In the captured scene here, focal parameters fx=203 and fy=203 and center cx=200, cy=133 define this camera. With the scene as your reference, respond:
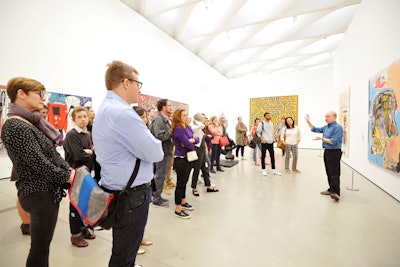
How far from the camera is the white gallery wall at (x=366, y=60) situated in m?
3.78

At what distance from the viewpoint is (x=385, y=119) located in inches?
152

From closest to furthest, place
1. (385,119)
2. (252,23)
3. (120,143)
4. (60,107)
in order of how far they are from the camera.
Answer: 1. (120,143)
2. (385,119)
3. (60,107)
4. (252,23)

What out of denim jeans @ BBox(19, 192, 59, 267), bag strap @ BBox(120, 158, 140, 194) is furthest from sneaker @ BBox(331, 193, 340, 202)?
denim jeans @ BBox(19, 192, 59, 267)

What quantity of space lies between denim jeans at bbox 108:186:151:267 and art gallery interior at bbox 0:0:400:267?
0.87m

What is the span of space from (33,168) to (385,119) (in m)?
5.29

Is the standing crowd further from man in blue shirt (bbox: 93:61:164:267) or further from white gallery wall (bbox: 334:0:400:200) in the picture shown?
white gallery wall (bbox: 334:0:400:200)

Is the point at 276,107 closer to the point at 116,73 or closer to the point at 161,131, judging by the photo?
the point at 161,131

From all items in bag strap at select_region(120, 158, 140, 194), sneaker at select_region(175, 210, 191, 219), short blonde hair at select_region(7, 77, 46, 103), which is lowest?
sneaker at select_region(175, 210, 191, 219)

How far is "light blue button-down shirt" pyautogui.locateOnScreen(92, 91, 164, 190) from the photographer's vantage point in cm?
109

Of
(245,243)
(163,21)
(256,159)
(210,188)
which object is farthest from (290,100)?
(245,243)

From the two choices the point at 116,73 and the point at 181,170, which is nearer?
the point at 116,73

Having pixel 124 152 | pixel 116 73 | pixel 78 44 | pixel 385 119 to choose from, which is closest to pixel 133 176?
pixel 124 152

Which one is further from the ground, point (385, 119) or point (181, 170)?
point (385, 119)

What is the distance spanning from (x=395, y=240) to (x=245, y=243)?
1.77m
